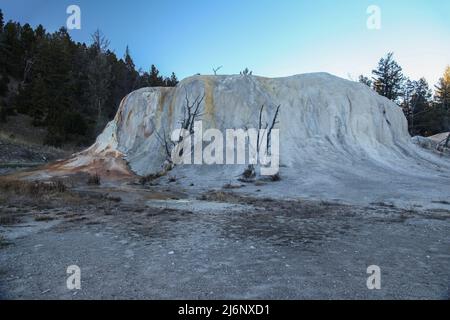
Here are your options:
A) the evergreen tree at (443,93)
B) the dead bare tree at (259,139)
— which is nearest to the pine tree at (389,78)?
the evergreen tree at (443,93)

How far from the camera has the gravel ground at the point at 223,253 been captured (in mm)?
5043

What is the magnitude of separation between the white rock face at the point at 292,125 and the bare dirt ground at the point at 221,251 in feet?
32.6

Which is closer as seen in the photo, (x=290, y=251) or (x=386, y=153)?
(x=290, y=251)

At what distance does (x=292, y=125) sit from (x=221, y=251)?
1984 centimetres

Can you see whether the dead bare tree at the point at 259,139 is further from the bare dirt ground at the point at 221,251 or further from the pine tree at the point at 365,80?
the pine tree at the point at 365,80

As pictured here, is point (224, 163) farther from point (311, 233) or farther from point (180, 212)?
point (311, 233)

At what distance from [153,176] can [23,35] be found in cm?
3781

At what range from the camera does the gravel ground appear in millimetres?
5043

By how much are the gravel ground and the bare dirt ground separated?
0.7 inches
